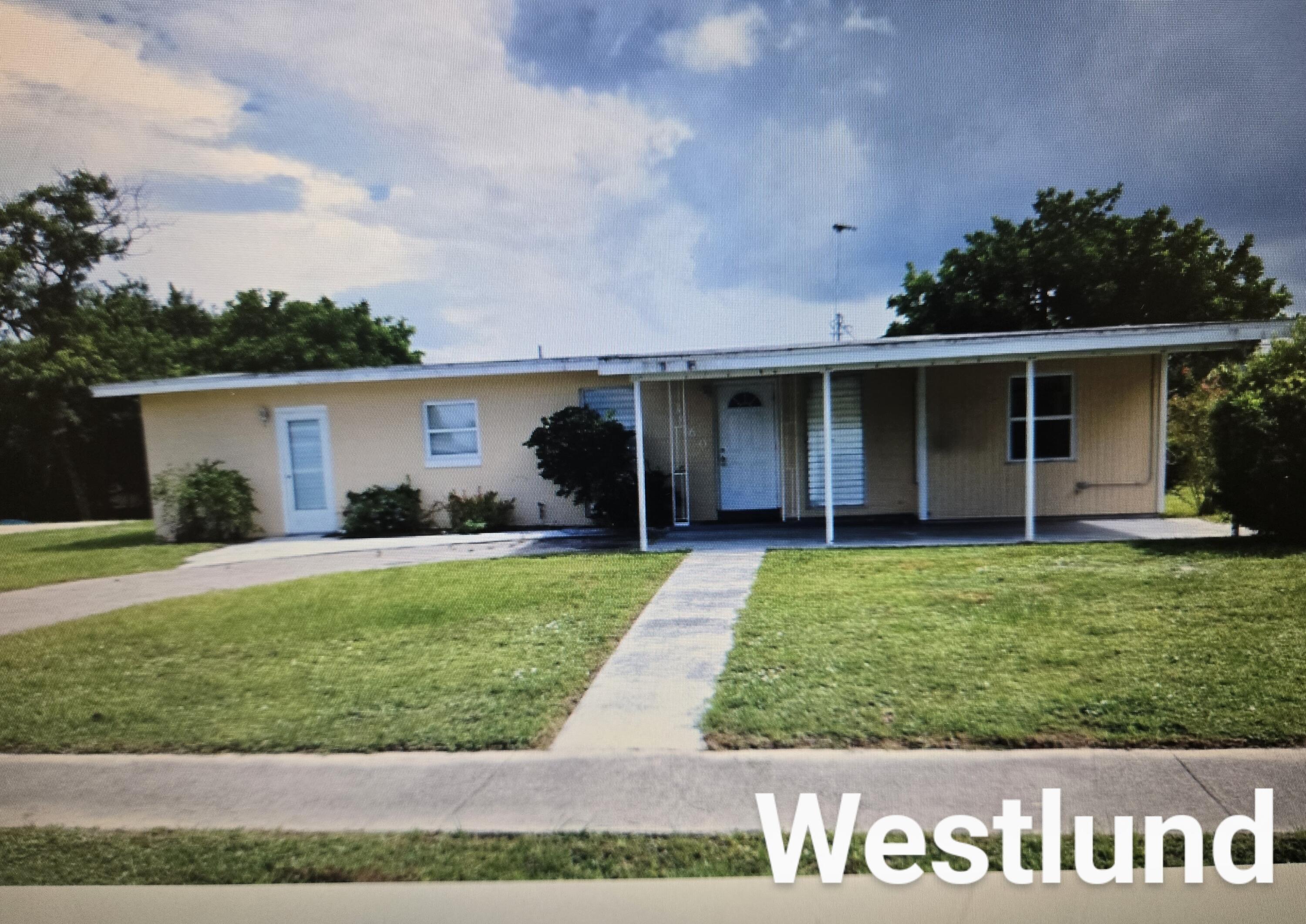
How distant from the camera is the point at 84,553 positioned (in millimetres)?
8391

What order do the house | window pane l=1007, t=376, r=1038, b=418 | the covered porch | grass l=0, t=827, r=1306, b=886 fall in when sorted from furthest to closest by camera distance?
1. window pane l=1007, t=376, r=1038, b=418
2. the house
3. the covered porch
4. grass l=0, t=827, r=1306, b=886

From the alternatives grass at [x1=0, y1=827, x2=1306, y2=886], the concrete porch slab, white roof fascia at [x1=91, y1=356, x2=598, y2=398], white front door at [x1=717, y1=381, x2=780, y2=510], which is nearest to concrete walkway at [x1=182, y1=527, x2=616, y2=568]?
the concrete porch slab

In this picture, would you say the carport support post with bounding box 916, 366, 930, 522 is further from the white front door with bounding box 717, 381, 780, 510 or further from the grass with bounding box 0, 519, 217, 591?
the grass with bounding box 0, 519, 217, 591

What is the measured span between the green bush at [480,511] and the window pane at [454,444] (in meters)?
0.65

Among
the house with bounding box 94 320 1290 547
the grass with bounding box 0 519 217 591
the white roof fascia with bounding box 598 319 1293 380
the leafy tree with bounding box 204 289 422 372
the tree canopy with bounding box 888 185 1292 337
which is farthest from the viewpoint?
the leafy tree with bounding box 204 289 422 372

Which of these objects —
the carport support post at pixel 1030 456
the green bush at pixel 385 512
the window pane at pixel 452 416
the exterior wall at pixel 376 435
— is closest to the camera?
the carport support post at pixel 1030 456

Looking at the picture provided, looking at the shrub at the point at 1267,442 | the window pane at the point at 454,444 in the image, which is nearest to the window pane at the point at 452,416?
the window pane at the point at 454,444

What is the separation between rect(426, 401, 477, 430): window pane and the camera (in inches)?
438

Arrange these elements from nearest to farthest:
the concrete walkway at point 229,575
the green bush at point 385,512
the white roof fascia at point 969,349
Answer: the concrete walkway at point 229,575, the white roof fascia at point 969,349, the green bush at point 385,512

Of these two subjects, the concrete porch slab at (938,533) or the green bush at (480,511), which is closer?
the concrete porch slab at (938,533)

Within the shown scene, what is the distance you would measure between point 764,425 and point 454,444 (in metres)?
4.88

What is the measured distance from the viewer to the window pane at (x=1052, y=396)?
926 cm

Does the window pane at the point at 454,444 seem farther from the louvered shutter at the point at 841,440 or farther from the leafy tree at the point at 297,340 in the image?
the leafy tree at the point at 297,340

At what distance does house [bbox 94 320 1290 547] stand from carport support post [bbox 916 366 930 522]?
0.04 meters
